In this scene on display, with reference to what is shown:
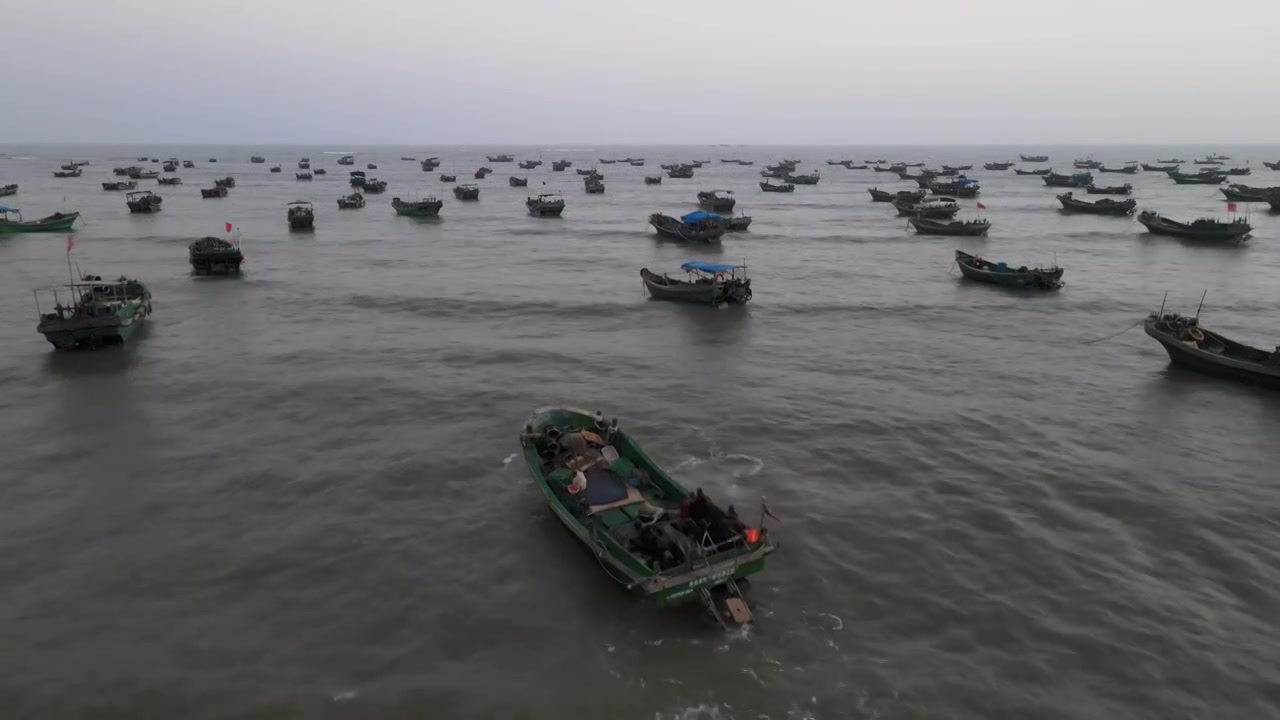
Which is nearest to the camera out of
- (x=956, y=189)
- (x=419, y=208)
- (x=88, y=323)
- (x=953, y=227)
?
(x=88, y=323)

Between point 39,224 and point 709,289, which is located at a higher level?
point 39,224

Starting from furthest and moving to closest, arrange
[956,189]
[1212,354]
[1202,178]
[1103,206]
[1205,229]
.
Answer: [1202,178] < [956,189] < [1103,206] < [1205,229] < [1212,354]

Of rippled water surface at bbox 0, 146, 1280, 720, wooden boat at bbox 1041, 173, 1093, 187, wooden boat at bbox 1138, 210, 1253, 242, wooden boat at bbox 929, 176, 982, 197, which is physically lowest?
rippled water surface at bbox 0, 146, 1280, 720

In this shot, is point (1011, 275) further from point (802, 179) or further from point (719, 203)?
point (802, 179)

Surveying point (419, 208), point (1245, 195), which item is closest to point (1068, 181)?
point (1245, 195)

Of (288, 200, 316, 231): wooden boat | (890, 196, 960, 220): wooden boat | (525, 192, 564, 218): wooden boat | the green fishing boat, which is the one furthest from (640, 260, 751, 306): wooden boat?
(288, 200, 316, 231): wooden boat

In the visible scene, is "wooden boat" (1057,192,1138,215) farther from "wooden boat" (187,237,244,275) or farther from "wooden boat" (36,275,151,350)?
"wooden boat" (36,275,151,350)

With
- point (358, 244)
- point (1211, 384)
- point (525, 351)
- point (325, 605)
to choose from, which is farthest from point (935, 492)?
point (358, 244)

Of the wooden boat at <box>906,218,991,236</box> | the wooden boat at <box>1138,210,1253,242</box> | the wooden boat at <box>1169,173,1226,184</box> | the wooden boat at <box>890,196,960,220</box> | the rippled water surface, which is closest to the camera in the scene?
the rippled water surface
